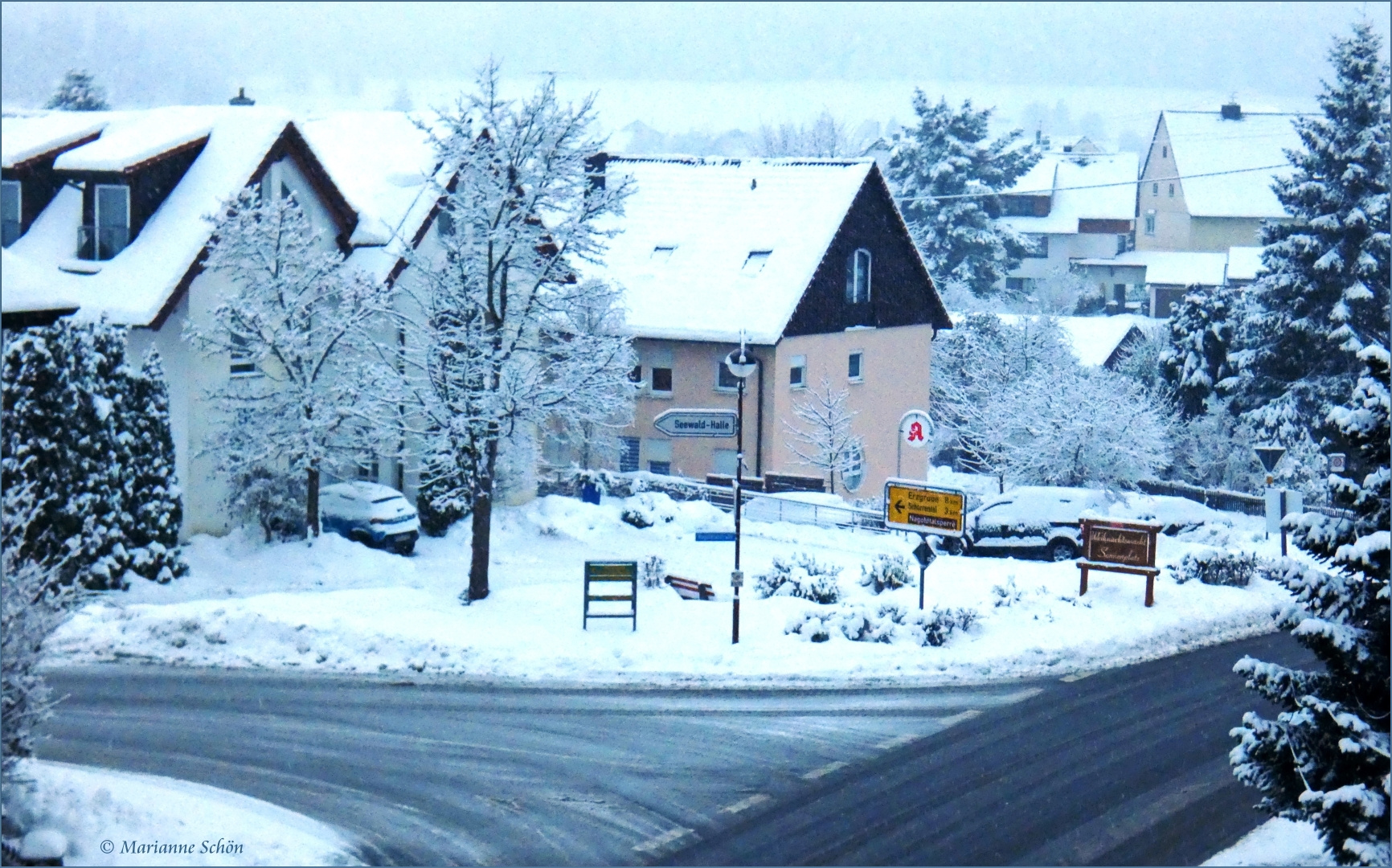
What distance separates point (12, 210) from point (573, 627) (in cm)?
1453

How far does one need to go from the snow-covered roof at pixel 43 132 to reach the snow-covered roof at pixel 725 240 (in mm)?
11924

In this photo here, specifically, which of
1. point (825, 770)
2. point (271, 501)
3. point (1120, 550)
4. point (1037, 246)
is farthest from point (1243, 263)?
point (825, 770)

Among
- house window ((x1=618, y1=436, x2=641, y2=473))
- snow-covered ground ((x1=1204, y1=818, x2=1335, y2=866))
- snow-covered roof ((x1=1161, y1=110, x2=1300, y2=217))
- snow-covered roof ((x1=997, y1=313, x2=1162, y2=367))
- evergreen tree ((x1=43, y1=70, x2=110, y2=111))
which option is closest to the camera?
snow-covered ground ((x1=1204, y1=818, x2=1335, y2=866))

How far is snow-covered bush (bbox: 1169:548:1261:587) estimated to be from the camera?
23.7m

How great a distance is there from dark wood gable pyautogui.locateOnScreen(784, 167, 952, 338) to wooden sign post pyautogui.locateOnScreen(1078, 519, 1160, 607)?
14.7 metres

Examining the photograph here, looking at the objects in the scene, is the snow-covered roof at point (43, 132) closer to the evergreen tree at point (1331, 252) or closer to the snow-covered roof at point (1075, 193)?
the evergreen tree at point (1331, 252)

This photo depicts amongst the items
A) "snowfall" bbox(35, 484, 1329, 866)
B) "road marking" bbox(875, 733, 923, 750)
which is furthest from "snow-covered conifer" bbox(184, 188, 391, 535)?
"road marking" bbox(875, 733, 923, 750)

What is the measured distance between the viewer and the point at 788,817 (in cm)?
1209

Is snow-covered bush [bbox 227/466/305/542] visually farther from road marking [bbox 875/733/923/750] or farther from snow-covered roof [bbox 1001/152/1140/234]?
snow-covered roof [bbox 1001/152/1140/234]

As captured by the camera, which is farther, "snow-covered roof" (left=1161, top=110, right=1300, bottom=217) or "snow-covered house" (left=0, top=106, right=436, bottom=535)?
"snow-covered roof" (left=1161, top=110, right=1300, bottom=217)

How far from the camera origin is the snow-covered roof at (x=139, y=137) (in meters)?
26.4

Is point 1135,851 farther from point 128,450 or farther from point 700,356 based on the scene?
point 700,356

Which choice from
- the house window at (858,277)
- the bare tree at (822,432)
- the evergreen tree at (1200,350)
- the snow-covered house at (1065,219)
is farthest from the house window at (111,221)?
the snow-covered house at (1065,219)

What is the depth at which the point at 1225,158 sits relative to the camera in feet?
211
